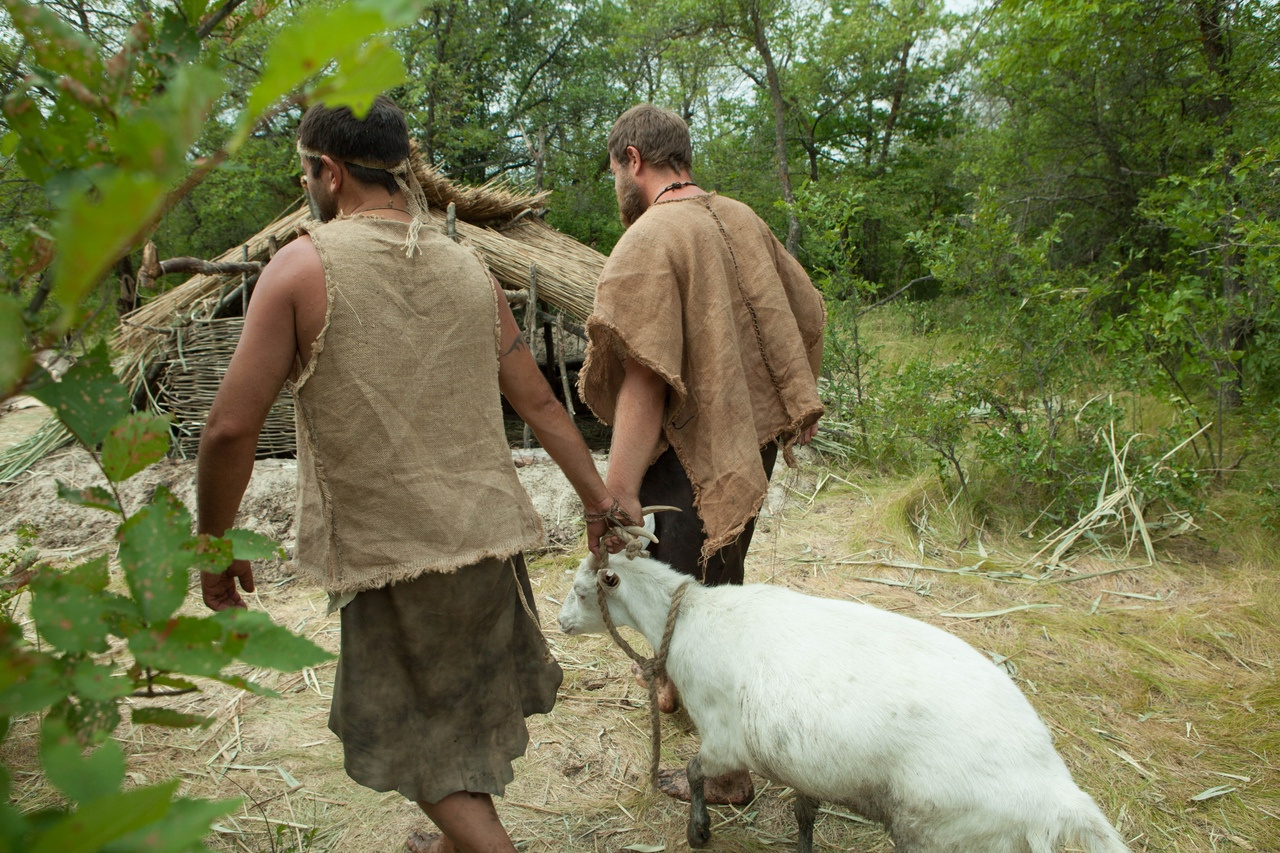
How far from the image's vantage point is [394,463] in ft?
6.00

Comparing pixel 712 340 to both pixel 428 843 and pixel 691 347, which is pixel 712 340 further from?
pixel 428 843

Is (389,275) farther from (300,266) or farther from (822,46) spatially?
(822,46)

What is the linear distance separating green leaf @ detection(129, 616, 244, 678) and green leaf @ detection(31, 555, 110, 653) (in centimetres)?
3

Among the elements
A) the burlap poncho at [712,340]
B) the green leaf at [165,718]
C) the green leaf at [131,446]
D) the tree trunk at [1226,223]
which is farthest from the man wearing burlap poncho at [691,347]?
the tree trunk at [1226,223]

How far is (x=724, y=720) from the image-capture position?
2.28 metres

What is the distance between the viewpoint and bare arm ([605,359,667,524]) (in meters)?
2.41

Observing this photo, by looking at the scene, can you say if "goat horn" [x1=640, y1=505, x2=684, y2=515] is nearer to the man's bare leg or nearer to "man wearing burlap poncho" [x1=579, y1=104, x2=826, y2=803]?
"man wearing burlap poncho" [x1=579, y1=104, x2=826, y2=803]

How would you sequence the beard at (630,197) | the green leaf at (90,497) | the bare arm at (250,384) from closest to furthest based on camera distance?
the green leaf at (90,497), the bare arm at (250,384), the beard at (630,197)

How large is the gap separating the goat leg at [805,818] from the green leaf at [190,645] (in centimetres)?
219

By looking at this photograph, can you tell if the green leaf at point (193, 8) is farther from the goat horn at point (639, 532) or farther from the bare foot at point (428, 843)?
the bare foot at point (428, 843)

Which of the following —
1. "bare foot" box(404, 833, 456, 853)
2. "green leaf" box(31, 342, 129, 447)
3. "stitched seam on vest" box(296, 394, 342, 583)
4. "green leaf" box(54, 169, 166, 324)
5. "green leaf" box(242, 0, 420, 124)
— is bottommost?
"bare foot" box(404, 833, 456, 853)

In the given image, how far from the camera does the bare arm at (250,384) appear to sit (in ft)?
5.56

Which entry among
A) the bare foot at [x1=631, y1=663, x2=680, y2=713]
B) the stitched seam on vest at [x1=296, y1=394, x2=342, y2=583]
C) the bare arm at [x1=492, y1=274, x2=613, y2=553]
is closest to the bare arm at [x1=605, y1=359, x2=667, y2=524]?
the bare arm at [x1=492, y1=274, x2=613, y2=553]

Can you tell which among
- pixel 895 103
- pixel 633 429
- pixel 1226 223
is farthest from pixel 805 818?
pixel 895 103
